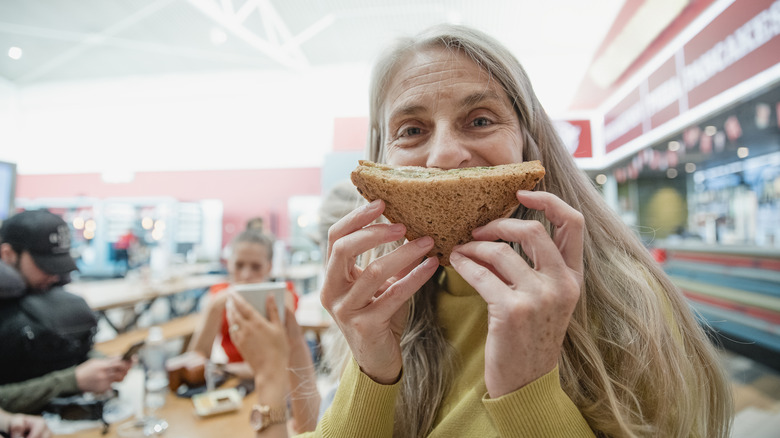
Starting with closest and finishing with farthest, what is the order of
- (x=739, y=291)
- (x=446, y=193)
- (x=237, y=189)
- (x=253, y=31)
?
(x=446, y=193)
(x=739, y=291)
(x=253, y=31)
(x=237, y=189)

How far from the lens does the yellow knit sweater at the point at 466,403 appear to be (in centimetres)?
65

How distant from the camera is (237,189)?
673 cm

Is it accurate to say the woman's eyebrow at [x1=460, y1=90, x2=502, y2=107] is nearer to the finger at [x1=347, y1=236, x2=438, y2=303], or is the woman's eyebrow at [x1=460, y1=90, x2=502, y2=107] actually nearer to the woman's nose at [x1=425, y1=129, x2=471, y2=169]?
the woman's nose at [x1=425, y1=129, x2=471, y2=169]

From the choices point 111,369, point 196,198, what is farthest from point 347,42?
point 111,369

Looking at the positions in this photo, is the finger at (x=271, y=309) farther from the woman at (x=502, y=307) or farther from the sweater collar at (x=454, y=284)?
the sweater collar at (x=454, y=284)

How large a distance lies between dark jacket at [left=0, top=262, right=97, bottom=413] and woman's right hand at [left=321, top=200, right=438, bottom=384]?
5.40ft

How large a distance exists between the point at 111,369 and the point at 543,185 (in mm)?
1993

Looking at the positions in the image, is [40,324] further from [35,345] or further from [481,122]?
[481,122]

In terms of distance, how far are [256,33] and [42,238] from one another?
2428 mm

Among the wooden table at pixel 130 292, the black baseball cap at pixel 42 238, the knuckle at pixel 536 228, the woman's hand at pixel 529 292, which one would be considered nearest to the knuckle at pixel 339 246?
the woman's hand at pixel 529 292

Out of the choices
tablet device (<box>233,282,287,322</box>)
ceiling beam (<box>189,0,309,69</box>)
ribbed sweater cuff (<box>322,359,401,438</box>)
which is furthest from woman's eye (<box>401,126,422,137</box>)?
ceiling beam (<box>189,0,309,69</box>)

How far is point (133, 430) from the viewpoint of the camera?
59.7 inches

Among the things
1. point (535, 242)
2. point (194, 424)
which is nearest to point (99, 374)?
point (194, 424)

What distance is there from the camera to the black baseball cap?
5.60 feet
